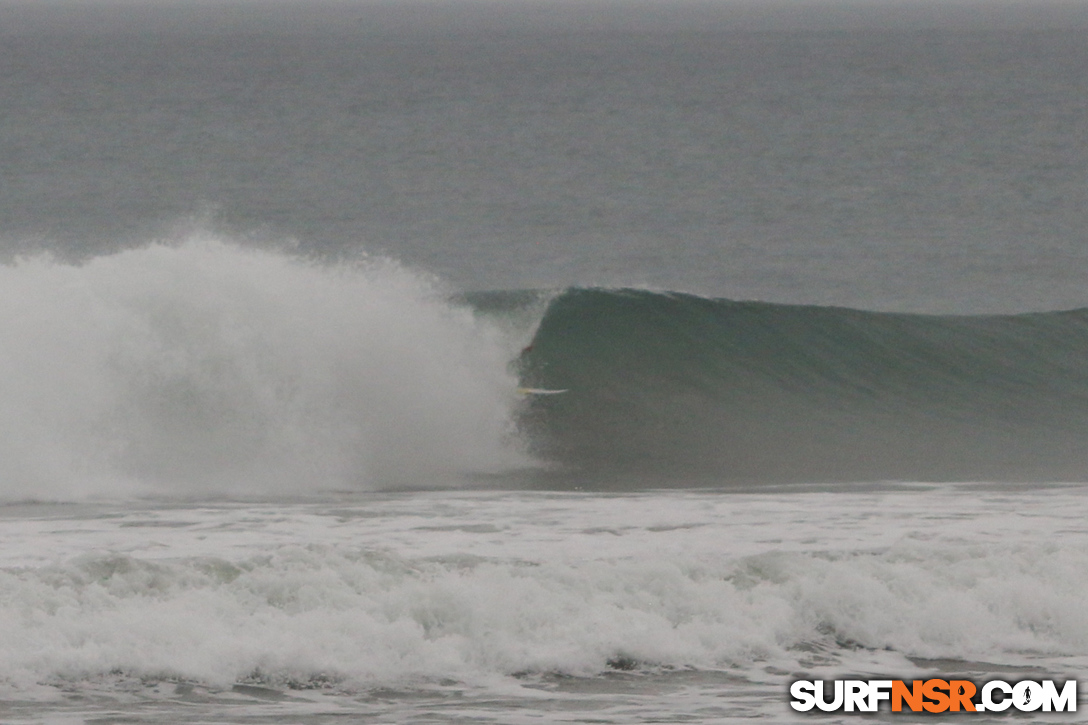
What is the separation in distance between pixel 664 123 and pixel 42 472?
190 feet

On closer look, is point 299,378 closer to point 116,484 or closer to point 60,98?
point 116,484

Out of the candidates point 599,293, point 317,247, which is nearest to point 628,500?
point 599,293

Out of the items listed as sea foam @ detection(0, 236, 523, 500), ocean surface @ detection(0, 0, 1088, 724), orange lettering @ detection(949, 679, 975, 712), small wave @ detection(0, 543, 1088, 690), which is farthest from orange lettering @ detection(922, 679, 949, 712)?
sea foam @ detection(0, 236, 523, 500)

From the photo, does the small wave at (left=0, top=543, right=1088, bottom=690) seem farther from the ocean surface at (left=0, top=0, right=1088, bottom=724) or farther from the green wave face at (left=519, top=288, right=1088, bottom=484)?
the green wave face at (left=519, top=288, right=1088, bottom=484)

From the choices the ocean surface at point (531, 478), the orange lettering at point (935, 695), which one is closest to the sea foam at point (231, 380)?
the ocean surface at point (531, 478)

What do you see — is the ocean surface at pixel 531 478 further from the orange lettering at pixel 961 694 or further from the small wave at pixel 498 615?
the orange lettering at pixel 961 694

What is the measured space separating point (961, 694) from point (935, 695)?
14cm

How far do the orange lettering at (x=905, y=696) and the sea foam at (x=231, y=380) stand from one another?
5499mm

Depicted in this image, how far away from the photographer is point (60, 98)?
79625mm

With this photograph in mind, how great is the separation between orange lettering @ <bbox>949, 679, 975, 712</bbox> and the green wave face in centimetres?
568

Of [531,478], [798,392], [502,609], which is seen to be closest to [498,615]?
[502,609]

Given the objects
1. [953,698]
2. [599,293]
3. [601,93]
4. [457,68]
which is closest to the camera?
[953,698]

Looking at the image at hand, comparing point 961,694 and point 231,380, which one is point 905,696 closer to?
point 961,694

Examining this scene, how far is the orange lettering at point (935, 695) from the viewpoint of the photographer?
359 inches
